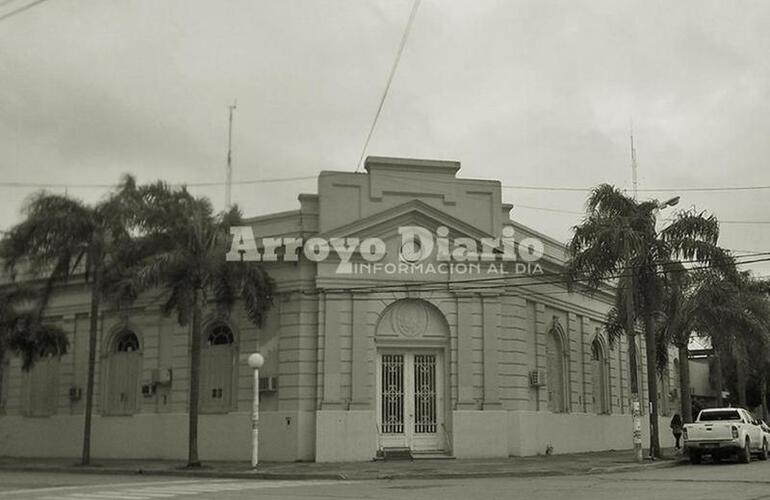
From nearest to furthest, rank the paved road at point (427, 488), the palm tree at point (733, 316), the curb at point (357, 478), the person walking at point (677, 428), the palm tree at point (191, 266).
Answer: the paved road at point (427, 488) < the curb at point (357, 478) < the palm tree at point (191, 266) < the palm tree at point (733, 316) < the person walking at point (677, 428)

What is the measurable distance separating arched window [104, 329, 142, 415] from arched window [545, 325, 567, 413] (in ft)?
47.1

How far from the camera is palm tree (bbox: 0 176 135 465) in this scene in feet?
93.9

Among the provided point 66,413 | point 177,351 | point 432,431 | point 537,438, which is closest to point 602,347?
point 537,438

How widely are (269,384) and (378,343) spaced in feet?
11.8

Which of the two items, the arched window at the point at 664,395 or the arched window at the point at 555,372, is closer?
the arched window at the point at 555,372

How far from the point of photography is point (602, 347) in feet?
123

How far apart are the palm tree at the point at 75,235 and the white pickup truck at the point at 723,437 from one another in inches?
709

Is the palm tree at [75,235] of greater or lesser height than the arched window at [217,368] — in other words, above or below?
above

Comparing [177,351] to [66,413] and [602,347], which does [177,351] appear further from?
[602,347]

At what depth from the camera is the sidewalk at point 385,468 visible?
23.3 m

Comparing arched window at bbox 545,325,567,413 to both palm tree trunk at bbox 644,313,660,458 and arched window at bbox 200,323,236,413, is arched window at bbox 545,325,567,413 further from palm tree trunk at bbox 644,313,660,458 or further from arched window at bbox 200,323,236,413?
arched window at bbox 200,323,236,413

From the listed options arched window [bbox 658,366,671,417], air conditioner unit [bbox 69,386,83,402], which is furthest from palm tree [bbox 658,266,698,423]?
air conditioner unit [bbox 69,386,83,402]

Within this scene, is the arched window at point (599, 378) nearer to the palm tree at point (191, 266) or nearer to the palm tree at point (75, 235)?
the palm tree at point (191, 266)

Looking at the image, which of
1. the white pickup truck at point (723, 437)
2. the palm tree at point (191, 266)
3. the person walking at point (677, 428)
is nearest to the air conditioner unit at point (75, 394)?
the palm tree at point (191, 266)
